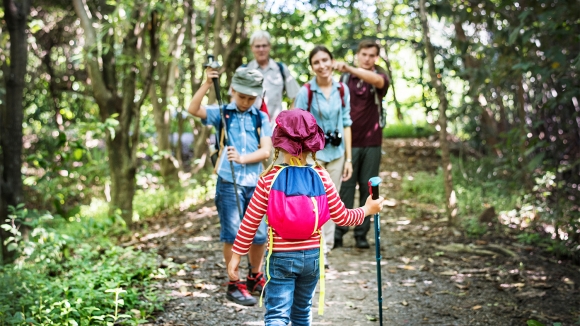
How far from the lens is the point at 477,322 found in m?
4.55

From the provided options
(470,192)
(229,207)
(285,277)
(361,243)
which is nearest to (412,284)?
(361,243)

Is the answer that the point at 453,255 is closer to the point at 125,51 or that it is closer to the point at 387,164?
the point at 125,51

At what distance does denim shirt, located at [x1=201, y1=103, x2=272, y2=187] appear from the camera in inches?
177

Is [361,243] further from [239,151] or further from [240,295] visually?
[239,151]

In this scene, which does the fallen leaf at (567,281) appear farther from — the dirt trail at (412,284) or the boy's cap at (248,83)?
the boy's cap at (248,83)

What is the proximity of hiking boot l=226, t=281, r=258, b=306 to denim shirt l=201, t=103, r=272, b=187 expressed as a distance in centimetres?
84

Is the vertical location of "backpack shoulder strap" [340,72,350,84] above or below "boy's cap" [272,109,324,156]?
above

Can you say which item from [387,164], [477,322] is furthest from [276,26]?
[477,322]

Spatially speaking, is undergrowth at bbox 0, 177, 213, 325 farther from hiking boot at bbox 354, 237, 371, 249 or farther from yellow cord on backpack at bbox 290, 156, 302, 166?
hiking boot at bbox 354, 237, 371, 249

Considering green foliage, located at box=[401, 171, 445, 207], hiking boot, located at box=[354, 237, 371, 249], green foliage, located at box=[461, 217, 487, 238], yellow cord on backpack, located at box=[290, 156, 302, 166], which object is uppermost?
yellow cord on backpack, located at box=[290, 156, 302, 166]

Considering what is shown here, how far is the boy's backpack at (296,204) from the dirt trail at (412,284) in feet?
4.88

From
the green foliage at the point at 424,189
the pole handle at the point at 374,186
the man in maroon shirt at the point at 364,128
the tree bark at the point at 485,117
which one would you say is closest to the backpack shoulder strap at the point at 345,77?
the man in maroon shirt at the point at 364,128

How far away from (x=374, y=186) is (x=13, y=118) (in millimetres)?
5015

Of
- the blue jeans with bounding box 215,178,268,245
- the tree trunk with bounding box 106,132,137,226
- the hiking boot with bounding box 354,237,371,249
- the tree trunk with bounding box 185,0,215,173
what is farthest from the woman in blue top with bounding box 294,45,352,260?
the tree trunk with bounding box 185,0,215,173
